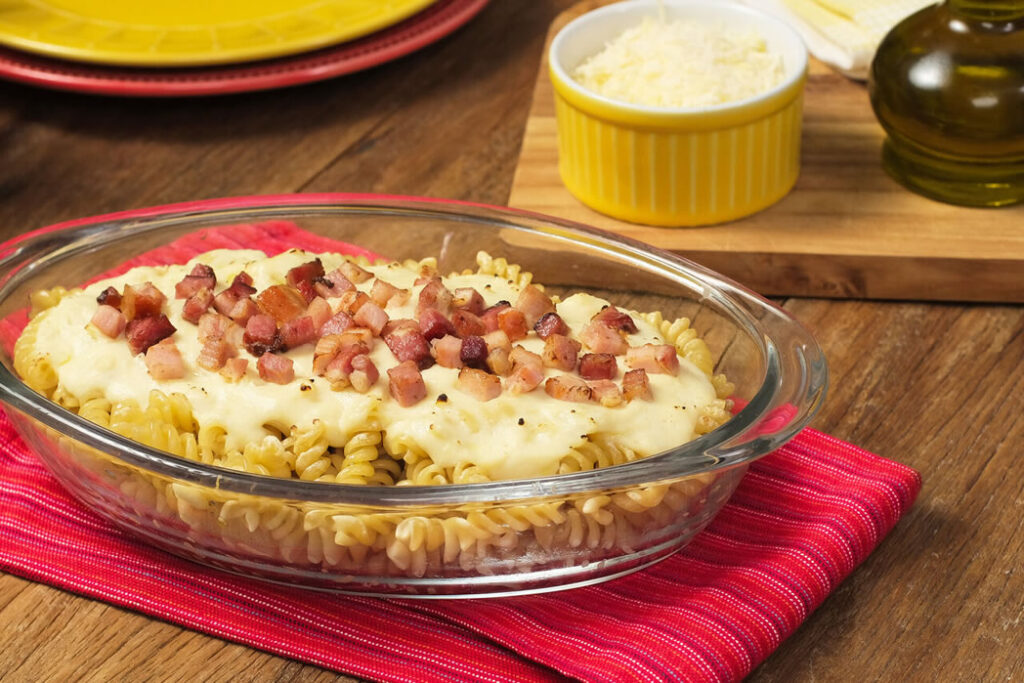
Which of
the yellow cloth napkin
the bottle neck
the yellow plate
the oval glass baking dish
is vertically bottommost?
the yellow cloth napkin

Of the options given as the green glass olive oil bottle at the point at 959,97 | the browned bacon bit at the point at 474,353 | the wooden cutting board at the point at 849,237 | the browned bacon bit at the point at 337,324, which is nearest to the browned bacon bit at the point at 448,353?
the browned bacon bit at the point at 474,353

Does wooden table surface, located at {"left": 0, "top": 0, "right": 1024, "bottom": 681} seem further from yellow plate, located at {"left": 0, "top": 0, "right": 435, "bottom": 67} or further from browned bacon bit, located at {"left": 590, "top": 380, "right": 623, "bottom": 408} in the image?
browned bacon bit, located at {"left": 590, "top": 380, "right": 623, "bottom": 408}

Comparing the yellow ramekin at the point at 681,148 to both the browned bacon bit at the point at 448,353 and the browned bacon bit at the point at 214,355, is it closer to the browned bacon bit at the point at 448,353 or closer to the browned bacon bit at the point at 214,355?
the browned bacon bit at the point at 448,353

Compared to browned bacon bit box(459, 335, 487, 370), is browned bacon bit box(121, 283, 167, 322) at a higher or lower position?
higher

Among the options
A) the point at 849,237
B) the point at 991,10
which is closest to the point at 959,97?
the point at 991,10

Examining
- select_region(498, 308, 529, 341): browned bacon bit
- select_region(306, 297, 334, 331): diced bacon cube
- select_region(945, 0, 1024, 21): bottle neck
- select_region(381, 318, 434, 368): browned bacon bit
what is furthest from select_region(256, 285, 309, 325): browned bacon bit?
select_region(945, 0, 1024, 21): bottle neck

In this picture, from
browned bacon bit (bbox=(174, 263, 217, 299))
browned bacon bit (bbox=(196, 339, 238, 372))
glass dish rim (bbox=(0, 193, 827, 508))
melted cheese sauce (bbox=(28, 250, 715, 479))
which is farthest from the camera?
browned bacon bit (bbox=(174, 263, 217, 299))

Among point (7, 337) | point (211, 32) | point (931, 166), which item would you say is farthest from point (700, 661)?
point (211, 32)

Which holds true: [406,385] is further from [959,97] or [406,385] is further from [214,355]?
[959,97]
